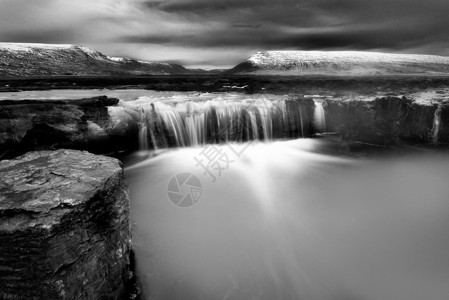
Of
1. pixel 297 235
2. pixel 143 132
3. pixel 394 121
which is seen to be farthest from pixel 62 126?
pixel 394 121

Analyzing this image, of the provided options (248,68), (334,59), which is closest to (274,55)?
(248,68)

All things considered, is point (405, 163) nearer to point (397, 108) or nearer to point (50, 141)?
point (397, 108)

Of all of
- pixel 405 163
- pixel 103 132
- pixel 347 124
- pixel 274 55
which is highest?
pixel 274 55

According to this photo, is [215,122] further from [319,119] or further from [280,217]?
[280,217]

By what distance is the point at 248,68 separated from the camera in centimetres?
17838

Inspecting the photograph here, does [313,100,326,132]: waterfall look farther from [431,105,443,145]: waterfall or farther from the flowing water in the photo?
[431,105,443,145]: waterfall

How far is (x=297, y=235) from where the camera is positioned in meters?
5.96

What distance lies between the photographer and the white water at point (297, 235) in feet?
15.1

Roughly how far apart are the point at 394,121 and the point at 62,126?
1260 cm

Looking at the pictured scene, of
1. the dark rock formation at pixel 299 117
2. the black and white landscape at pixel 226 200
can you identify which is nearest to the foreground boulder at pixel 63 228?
the black and white landscape at pixel 226 200

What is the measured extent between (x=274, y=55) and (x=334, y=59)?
5503cm

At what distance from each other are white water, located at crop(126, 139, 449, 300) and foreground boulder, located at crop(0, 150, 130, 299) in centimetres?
114

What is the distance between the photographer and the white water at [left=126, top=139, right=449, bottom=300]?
4.60m

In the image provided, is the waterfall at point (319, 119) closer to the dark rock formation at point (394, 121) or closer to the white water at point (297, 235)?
the dark rock formation at point (394, 121)
